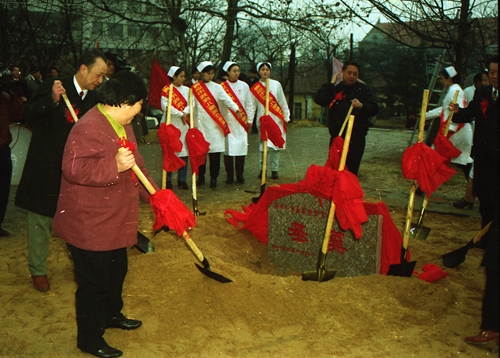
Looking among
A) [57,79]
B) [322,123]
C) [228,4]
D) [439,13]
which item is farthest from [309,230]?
[322,123]

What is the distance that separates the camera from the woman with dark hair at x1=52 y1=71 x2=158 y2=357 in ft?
10.4

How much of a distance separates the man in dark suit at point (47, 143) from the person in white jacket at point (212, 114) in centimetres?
440

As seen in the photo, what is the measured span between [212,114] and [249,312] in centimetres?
545

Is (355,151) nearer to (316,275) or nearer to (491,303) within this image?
(316,275)

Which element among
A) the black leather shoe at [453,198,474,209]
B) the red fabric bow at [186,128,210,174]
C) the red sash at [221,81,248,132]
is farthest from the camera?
the red sash at [221,81,248,132]

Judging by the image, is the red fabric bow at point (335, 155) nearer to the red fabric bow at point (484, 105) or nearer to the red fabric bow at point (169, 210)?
the red fabric bow at point (484, 105)

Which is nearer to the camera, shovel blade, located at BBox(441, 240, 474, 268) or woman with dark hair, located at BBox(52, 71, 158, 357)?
woman with dark hair, located at BBox(52, 71, 158, 357)

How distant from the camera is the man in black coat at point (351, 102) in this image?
7.01m

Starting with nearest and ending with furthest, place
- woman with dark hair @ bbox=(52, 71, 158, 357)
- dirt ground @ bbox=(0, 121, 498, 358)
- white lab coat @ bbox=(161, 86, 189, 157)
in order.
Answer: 1. woman with dark hair @ bbox=(52, 71, 158, 357)
2. dirt ground @ bbox=(0, 121, 498, 358)
3. white lab coat @ bbox=(161, 86, 189, 157)

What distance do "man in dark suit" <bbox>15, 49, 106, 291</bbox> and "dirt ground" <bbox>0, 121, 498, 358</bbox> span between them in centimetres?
57

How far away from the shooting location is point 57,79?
4508 mm

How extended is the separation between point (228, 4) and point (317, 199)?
1516 cm

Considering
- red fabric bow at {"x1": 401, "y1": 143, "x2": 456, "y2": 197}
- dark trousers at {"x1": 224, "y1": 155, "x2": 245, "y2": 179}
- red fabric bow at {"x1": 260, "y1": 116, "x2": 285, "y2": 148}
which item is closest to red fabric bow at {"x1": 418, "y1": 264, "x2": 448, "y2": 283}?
red fabric bow at {"x1": 401, "y1": 143, "x2": 456, "y2": 197}

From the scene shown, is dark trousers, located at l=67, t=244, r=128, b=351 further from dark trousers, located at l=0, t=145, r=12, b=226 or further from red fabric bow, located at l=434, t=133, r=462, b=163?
red fabric bow, located at l=434, t=133, r=462, b=163
